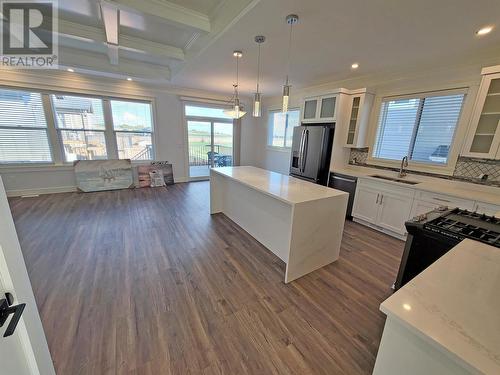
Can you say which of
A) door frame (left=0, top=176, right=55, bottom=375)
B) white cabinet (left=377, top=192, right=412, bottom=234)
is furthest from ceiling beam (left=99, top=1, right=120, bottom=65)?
white cabinet (left=377, top=192, right=412, bottom=234)

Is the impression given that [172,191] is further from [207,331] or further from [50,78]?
[207,331]

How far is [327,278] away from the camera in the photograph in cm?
229

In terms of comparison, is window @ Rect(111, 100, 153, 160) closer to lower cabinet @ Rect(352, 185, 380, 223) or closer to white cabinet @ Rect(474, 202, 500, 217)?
lower cabinet @ Rect(352, 185, 380, 223)

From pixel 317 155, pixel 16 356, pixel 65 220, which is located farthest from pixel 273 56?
pixel 65 220

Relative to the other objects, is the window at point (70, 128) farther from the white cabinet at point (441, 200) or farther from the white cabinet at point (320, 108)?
the white cabinet at point (441, 200)

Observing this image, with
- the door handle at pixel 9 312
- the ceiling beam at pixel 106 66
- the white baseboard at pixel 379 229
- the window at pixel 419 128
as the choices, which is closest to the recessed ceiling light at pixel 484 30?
the window at pixel 419 128

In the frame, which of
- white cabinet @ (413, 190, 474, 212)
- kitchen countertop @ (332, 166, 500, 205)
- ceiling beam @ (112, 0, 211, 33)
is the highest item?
ceiling beam @ (112, 0, 211, 33)

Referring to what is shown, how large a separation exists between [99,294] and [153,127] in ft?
15.1

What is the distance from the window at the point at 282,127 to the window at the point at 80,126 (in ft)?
14.9

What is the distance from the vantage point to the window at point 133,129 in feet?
16.9

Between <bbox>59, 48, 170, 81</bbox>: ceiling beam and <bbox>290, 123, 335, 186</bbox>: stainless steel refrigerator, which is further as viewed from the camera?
<bbox>290, 123, 335, 186</bbox>: stainless steel refrigerator

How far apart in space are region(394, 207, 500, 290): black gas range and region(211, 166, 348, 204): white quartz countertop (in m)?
0.80

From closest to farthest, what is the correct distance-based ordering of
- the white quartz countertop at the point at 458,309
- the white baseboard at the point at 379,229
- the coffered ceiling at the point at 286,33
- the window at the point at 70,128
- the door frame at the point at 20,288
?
1. the white quartz countertop at the point at 458,309
2. the door frame at the point at 20,288
3. the coffered ceiling at the point at 286,33
4. the white baseboard at the point at 379,229
5. the window at the point at 70,128

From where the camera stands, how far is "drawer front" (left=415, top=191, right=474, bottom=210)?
2553 millimetres
